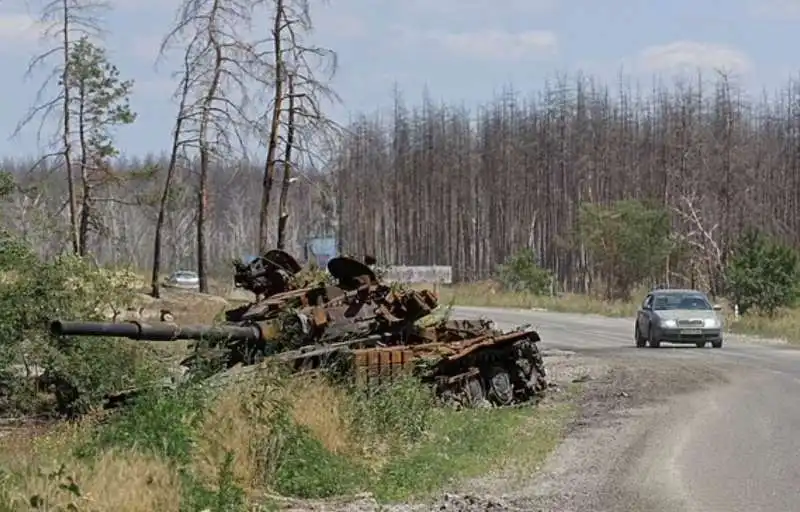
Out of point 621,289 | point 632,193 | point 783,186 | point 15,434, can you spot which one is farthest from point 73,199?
point 783,186

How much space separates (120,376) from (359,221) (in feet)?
265

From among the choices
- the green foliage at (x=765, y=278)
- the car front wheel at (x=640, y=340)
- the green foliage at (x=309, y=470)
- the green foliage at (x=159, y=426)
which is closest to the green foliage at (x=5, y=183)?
the green foliage at (x=159, y=426)

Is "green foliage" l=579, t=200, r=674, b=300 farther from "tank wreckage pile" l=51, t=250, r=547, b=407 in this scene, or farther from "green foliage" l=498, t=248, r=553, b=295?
"tank wreckage pile" l=51, t=250, r=547, b=407

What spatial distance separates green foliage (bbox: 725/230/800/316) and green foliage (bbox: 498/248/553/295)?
21669 millimetres

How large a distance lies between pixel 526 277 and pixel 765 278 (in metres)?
23.5

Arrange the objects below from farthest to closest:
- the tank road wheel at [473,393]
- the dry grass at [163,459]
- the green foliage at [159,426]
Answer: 1. the tank road wheel at [473,393]
2. the green foliage at [159,426]
3. the dry grass at [163,459]

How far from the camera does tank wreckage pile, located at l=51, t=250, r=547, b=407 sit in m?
17.0

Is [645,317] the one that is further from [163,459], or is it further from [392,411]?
[163,459]

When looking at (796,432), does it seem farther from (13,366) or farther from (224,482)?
(13,366)

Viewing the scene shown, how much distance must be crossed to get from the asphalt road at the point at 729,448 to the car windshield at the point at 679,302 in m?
5.19

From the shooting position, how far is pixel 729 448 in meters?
15.4

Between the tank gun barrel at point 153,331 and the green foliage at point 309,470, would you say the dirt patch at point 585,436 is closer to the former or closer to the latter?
the green foliage at point 309,470

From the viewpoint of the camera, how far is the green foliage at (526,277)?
69.6 metres

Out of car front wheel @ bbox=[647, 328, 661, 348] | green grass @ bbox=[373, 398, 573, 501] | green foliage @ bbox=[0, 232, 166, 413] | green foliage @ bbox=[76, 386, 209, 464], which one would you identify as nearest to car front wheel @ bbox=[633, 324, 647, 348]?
car front wheel @ bbox=[647, 328, 661, 348]
